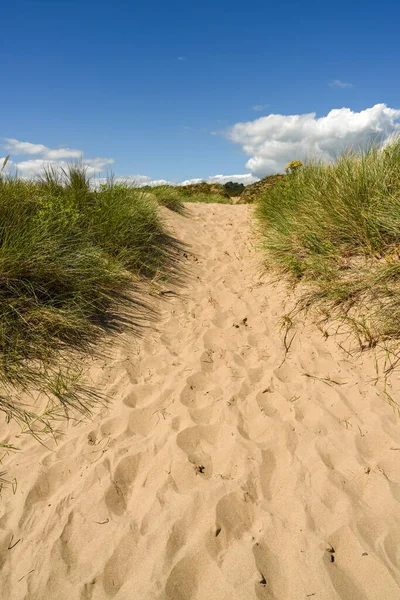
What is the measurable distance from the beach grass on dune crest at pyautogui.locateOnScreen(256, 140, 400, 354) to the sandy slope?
62cm

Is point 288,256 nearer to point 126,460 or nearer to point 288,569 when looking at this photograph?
point 126,460

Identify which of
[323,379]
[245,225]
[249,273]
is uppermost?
[245,225]

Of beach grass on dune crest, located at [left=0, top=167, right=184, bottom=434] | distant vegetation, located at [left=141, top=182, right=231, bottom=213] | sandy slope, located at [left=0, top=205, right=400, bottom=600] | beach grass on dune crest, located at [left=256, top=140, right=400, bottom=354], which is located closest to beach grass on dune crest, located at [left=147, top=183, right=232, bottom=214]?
distant vegetation, located at [left=141, top=182, right=231, bottom=213]

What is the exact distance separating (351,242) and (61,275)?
352 centimetres

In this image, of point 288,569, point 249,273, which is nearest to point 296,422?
point 288,569

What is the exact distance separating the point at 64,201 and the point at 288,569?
17.4 ft

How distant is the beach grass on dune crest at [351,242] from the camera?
155 inches

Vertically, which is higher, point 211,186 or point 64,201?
point 211,186

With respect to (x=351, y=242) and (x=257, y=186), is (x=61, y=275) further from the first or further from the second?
(x=257, y=186)

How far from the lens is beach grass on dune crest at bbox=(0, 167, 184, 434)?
337cm

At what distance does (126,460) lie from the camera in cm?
257

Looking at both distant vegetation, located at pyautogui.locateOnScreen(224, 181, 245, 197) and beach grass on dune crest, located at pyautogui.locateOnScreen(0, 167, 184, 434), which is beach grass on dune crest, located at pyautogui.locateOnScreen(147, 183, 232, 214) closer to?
distant vegetation, located at pyautogui.locateOnScreen(224, 181, 245, 197)

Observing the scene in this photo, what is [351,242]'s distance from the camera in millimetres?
5000

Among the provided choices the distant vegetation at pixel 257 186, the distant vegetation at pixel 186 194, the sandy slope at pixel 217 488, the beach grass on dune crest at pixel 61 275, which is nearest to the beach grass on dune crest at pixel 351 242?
the sandy slope at pixel 217 488
